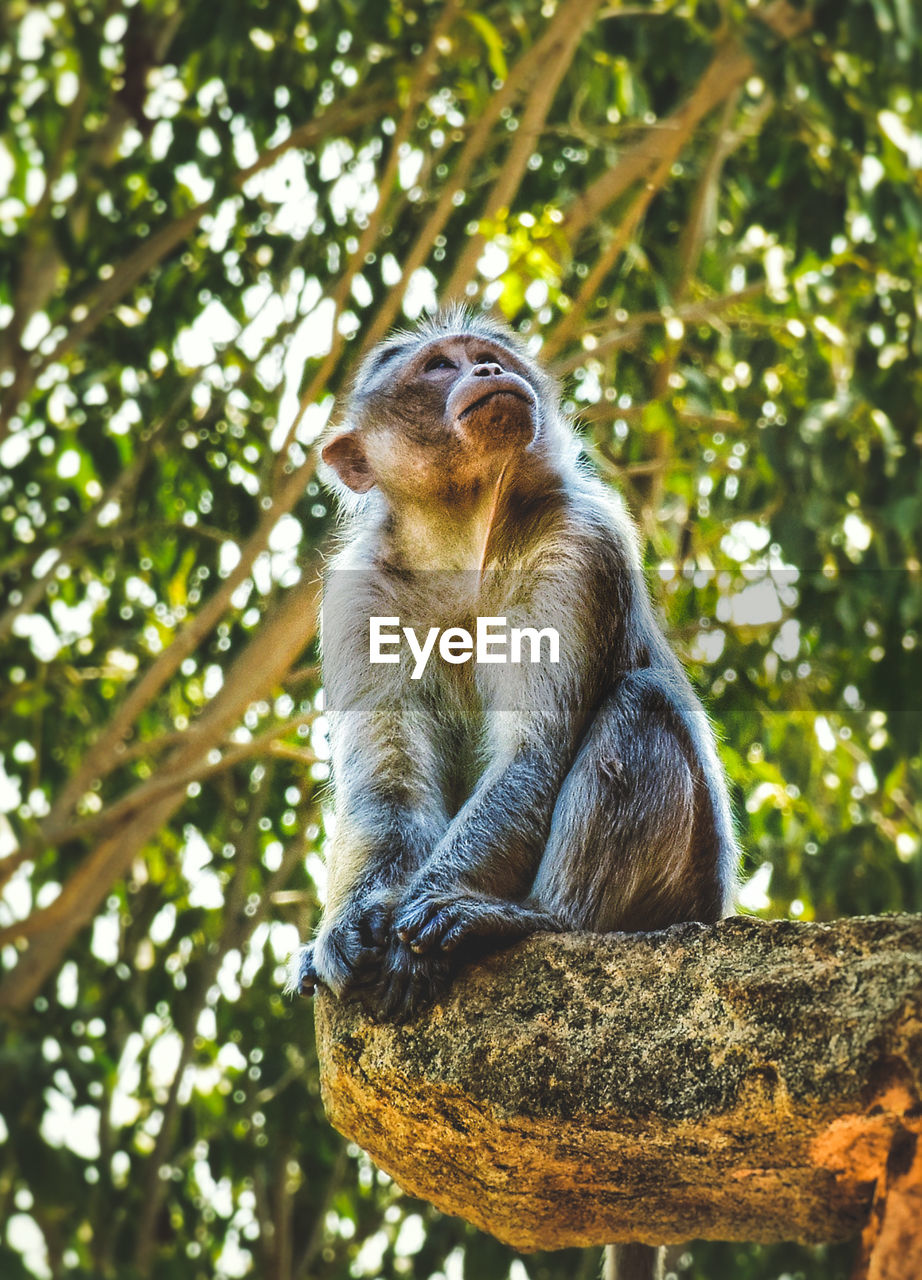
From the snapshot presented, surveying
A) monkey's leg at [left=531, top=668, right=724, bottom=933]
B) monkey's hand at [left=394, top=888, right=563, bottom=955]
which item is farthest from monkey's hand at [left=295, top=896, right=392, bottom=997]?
monkey's leg at [left=531, top=668, right=724, bottom=933]

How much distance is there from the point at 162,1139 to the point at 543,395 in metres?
4.57

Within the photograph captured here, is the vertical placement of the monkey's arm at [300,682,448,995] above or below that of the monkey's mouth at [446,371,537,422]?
below

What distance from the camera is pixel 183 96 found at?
7715 millimetres

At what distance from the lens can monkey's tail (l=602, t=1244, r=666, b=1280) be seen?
3.72m

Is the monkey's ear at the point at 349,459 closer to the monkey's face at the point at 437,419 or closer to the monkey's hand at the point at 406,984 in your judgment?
the monkey's face at the point at 437,419

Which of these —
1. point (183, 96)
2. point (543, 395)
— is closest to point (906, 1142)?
point (543, 395)

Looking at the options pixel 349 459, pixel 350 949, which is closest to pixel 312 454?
pixel 349 459

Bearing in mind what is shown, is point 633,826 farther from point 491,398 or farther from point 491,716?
point 491,398

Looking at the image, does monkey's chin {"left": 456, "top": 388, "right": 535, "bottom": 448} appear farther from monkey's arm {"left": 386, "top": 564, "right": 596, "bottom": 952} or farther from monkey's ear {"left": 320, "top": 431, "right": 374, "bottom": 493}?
monkey's ear {"left": 320, "top": 431, "right": 374, "bottom": 493}

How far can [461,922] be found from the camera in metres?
3.35

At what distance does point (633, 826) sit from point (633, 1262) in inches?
44.0

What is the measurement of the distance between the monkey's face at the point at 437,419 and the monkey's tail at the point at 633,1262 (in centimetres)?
211

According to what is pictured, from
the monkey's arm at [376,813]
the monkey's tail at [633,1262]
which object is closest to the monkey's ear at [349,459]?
the monkey's arm at [376,813]

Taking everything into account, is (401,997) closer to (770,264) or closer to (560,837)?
(560,837)
